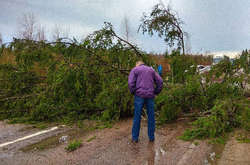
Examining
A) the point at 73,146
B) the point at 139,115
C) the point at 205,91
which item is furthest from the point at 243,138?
the point at 73,146

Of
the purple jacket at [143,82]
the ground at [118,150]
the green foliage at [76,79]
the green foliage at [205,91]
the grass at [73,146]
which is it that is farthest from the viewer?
the green foliage at [76,79]

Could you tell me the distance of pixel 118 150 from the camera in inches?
171

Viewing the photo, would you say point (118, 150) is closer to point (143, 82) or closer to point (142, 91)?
point (142, 91)

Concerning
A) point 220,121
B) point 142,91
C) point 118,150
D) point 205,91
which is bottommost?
point 118,150

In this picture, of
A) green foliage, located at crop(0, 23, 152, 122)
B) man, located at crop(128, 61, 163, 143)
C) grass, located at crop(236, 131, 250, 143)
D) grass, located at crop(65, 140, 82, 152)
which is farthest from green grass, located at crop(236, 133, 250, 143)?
grass, located at crop(65, 140, 82, 152)

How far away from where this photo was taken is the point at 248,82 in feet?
19.4

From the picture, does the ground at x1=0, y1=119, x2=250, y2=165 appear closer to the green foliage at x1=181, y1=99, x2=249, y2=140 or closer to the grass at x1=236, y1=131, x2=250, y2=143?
the grass at x1=236, y1=131, x2=250, y2=143

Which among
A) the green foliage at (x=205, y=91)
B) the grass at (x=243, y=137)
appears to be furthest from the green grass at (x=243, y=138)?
the green foliage at (x=205, y=91)

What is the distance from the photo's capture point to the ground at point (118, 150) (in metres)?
3.83

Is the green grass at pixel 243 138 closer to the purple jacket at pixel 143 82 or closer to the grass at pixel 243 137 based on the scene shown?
the grass at pixel 243 137

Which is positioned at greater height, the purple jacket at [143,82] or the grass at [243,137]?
the purple jacket at [143,82]

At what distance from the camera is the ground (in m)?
3.83

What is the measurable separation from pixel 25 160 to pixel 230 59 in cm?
525

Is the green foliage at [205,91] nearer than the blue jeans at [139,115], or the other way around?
the blue jeans at [139,115]
